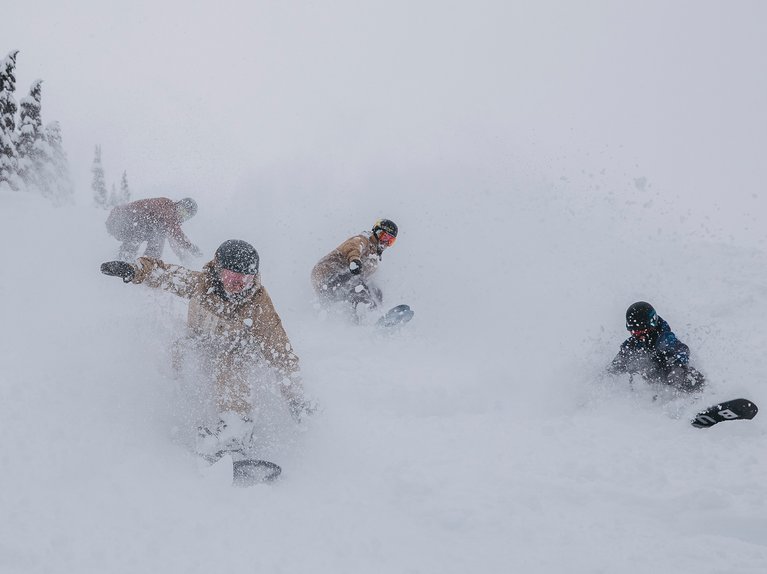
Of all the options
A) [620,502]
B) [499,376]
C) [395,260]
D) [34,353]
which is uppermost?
[395,260]

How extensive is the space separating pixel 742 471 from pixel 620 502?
1.19 meters

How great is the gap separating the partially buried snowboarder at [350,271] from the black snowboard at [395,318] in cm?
62

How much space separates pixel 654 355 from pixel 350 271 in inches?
196

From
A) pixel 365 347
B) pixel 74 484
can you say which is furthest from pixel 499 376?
pixel 74 484

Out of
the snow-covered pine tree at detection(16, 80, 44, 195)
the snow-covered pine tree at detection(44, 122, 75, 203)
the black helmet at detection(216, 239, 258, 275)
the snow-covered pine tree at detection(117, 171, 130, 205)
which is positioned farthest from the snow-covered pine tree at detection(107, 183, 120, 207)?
the black helmet at detection(216, 239, 258, 275)

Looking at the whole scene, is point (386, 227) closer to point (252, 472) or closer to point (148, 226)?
point (148, 226)

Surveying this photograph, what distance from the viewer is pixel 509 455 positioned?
187 inches

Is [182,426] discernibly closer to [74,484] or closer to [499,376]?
[74,484]

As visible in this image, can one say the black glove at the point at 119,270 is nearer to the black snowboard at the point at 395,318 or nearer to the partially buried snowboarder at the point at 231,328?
the partially buried snowboarder at the point at 231,328

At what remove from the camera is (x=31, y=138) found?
2088 cm

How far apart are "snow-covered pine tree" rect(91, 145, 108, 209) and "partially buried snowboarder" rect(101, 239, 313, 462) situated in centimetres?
4079

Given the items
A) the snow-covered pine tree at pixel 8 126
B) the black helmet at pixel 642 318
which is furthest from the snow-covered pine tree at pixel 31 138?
the black helmet at pixel 642 318

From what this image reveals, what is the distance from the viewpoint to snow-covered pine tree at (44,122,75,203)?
23.0m

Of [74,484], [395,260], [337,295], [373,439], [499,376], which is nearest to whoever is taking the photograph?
[74,484]
